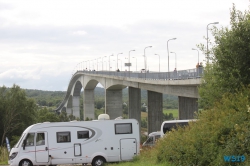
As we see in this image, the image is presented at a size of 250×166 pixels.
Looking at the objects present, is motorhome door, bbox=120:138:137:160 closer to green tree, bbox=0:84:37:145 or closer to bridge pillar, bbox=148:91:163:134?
bridge pillar, bbox=148:91:163:134

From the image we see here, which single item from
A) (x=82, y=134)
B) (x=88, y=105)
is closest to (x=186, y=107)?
(x=82, y=134)

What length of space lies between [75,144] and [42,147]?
5.52 feet

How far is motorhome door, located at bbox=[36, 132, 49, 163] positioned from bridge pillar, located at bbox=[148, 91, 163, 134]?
4014cm

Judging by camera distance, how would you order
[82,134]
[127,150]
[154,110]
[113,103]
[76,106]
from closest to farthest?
[82,134] < [127,150] < [154,110] < [113,103] < [76,106]

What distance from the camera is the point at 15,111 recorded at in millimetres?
62344

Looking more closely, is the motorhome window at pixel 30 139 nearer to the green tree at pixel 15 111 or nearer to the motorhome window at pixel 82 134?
the motorhome window at pixel 82 134

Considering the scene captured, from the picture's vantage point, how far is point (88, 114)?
338ft

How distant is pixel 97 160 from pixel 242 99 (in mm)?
8830

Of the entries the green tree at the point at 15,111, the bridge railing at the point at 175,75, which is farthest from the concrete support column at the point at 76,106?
A: the bridge railing at the point at 175,75

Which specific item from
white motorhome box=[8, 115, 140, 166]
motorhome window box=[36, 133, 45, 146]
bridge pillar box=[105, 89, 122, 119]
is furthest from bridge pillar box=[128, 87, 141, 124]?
motorhome window box=[36, 133, 45, 146]

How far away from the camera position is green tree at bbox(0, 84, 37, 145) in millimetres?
60500

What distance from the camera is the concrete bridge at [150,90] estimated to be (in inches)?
1543

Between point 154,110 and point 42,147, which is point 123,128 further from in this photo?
point 154,110

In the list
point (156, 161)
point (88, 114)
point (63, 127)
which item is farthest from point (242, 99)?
point (88, 114)
